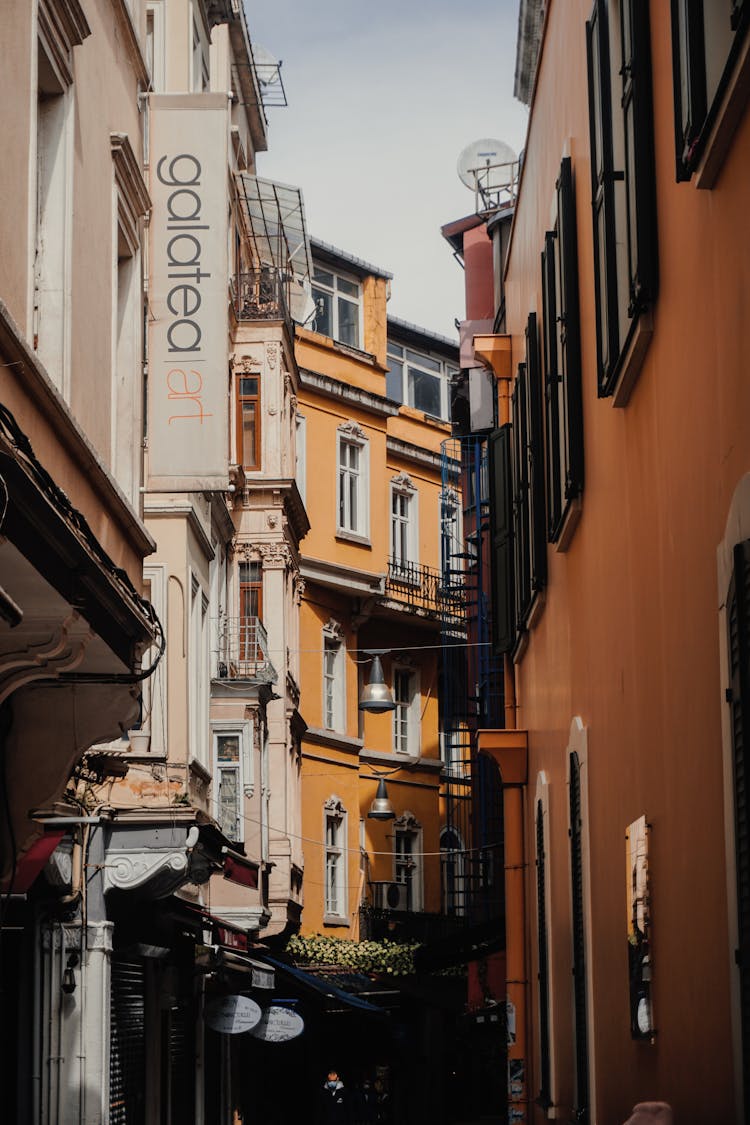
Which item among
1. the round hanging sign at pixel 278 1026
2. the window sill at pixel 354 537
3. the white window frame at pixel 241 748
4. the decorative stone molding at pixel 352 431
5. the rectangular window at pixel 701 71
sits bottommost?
the round hanging sign at pixel 278 1026

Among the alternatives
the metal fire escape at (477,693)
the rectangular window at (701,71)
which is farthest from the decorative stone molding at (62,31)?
the metal fire escape at (477,693)

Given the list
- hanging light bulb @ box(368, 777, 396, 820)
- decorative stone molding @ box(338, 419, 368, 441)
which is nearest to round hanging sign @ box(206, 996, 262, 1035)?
hanging light bulb @ box(368, 777, 396, 820)

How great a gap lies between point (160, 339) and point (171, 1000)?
9578 millimetres

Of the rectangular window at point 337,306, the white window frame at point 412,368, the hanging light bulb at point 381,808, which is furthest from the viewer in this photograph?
the white window frame at point 412,368

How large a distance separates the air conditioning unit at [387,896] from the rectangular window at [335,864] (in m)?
1.70

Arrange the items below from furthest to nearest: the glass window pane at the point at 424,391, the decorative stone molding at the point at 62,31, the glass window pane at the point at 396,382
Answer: the glass window pane at the point at 424,391, the glass window pane at the point at 396,382, the decorative stone molding at the point at 62,31

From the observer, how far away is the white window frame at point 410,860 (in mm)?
44781

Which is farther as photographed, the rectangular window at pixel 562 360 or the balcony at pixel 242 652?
the balcony at pixel 242 652

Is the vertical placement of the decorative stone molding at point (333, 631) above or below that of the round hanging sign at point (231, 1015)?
above

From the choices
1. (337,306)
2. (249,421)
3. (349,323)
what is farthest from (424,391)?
(249,421)

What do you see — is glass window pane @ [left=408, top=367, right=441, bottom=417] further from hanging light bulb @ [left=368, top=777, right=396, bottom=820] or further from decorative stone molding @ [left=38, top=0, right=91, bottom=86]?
decorative stone molding @ [left=38, top=0, right=91, bottom=86]

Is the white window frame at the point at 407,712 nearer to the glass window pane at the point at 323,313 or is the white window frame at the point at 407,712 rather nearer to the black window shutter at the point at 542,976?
the glass window pane at the point at 323,313

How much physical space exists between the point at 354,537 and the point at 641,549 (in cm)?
3479

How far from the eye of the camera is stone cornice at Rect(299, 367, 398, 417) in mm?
41562
